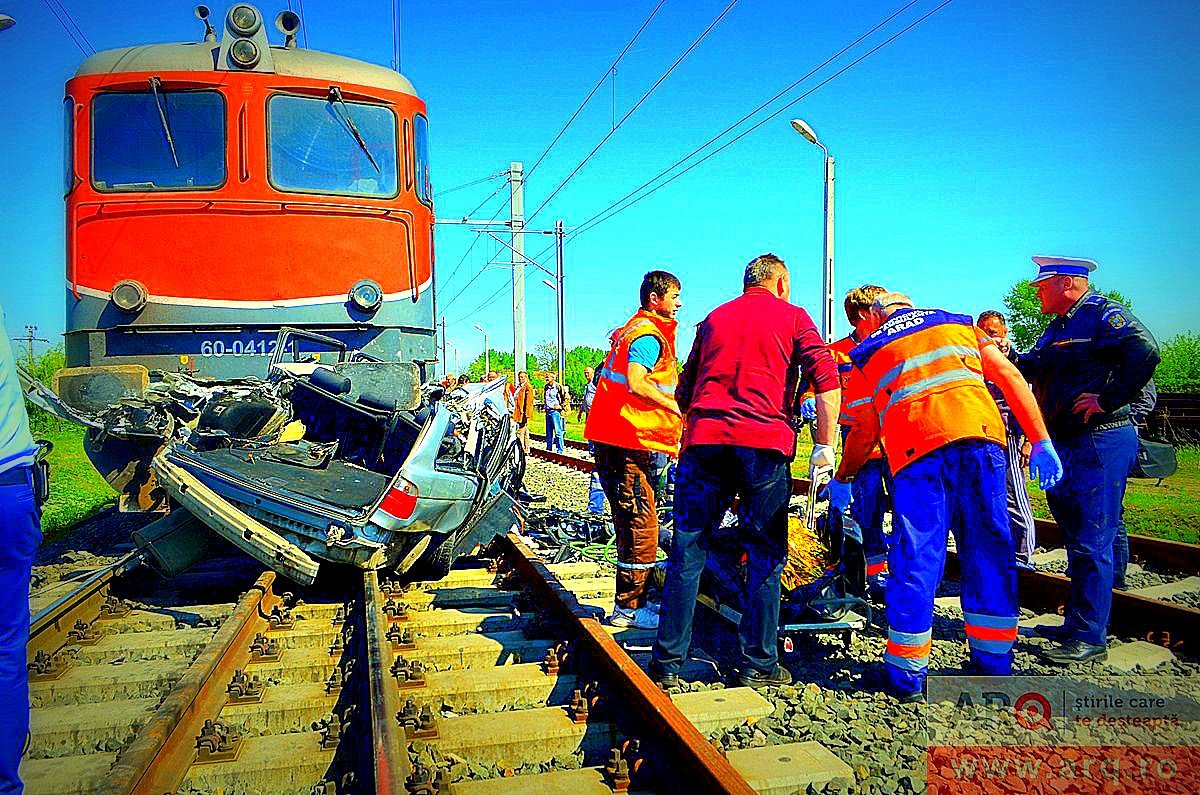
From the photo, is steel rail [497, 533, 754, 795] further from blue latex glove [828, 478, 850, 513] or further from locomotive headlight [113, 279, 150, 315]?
locomotive headlight [113, 279, 150, 315]

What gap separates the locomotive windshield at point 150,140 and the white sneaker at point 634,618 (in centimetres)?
486

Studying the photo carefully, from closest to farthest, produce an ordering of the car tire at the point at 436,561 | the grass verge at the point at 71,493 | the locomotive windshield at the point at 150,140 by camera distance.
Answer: the car tire at the point at 436,561
the locomotive windshield at the point at 150,140
the grass verge at the point at 71,493

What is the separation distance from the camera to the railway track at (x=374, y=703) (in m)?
2.94

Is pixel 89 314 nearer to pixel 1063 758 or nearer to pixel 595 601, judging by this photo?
pixel 595 601

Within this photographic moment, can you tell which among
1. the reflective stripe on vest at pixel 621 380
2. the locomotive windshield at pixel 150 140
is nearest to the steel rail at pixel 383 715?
the reflective stripe on vest at pixel 621 380

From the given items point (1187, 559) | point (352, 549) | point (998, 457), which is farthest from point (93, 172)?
point (1187, 559)

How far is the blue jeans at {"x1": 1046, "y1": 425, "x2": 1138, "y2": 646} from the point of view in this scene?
4.22 meters

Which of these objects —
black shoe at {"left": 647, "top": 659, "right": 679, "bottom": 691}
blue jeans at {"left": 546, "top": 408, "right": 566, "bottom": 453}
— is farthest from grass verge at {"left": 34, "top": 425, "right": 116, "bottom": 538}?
blue jeans at {"left": 546, "top": 408, "right": 566, "bottom": 453}

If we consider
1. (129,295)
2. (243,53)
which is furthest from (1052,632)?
(243,53)

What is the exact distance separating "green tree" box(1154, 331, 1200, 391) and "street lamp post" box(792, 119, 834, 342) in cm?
1443

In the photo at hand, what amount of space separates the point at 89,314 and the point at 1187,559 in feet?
27.4

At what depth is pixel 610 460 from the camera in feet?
16.5

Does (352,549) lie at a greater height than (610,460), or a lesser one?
lesser

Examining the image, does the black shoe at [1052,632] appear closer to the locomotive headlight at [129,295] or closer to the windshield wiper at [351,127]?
the windshield wiper at [351,127]
